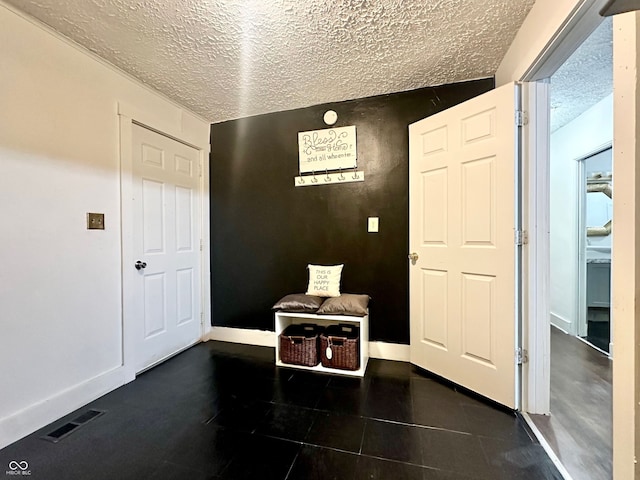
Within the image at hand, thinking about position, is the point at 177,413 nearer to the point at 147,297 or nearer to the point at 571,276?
the point at 147,297

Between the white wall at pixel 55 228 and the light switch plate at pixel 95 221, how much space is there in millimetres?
36

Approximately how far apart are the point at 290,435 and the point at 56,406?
1.43 meters

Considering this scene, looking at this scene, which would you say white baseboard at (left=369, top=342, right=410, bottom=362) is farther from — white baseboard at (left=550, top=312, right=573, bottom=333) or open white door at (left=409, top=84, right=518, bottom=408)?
white baseboard at (left=550, top=312, right=573, bottom=333)

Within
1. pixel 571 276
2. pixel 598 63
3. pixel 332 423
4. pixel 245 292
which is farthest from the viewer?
pixel 571 276

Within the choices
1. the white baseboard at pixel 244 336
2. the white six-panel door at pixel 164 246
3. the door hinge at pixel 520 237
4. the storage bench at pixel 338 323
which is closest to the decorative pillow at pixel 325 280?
the storage bench at pixel 338 323

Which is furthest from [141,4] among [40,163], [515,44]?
[515,44]

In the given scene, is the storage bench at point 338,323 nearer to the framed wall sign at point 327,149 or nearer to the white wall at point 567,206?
the framed wall sign at point 327,149

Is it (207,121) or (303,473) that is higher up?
(207,121)

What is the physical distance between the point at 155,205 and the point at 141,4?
1.42 metres

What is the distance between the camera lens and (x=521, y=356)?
1.70 meters

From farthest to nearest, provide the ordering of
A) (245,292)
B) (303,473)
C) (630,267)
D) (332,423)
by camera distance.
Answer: (245,292), (332,423), (303,473), (630,267)

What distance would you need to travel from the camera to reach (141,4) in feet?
4.90

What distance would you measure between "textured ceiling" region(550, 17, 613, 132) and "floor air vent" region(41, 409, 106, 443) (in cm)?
366

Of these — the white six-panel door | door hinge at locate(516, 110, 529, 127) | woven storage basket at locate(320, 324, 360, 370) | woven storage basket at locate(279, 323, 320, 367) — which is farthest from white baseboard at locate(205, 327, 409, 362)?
door hinge at locate(516, 110, 529, 127)
